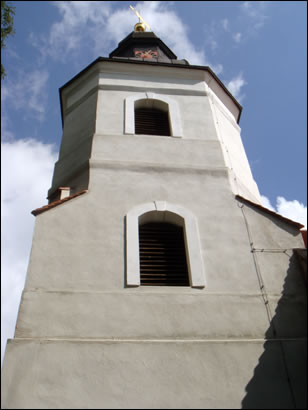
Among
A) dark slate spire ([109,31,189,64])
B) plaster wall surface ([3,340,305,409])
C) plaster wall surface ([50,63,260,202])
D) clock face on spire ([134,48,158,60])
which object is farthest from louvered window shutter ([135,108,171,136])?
dark slate spire ([109,31,189,64])

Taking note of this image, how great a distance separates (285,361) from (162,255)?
9.20 feet

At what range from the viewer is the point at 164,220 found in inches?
330

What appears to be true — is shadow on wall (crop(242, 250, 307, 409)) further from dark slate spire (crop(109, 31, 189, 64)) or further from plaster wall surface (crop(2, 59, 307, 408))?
dark slate spire (crop(109, 31, 189, 64))

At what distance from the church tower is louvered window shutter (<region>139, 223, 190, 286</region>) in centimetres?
3

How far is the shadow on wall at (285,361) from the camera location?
5.76 m

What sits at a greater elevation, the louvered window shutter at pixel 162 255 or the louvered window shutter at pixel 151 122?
the louvered window shutter at pixel 151 122

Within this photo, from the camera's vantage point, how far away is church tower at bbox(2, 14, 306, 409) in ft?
18.9

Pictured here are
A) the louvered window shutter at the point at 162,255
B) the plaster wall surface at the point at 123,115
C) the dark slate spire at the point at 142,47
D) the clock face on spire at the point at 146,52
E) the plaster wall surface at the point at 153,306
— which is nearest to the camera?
the plaster wall surface at the point at 153,306

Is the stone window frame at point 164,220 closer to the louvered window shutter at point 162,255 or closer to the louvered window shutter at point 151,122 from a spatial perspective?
the louvered window shutter at point 162,255

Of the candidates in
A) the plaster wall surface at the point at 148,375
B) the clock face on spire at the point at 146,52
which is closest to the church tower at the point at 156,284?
the plaster wall surface at the point at 148,375

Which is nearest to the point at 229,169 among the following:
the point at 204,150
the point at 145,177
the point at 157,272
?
the point at 204,150

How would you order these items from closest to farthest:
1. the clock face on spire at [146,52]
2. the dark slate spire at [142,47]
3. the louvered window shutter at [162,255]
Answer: the louvered window shutter at [162,255], the clock face on spire at [146,52], the dark slate spire at [142,47]

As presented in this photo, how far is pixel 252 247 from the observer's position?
25.4ft

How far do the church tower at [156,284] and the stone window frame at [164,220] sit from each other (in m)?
0.03
